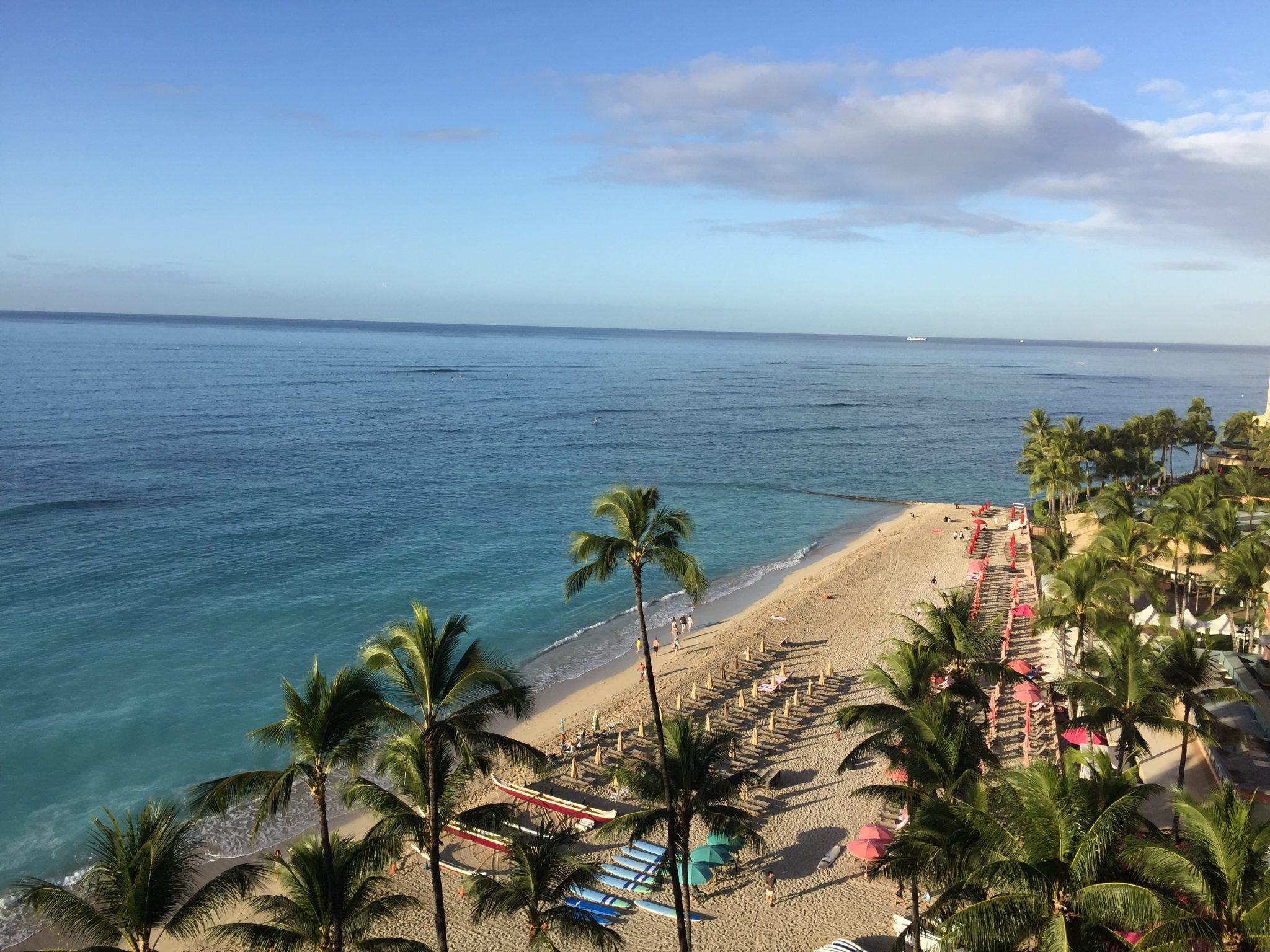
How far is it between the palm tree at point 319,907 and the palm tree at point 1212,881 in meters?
10.6

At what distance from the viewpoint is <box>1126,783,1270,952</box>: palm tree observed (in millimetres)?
9250

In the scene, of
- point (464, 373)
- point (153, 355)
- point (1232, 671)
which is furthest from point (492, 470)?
point (153, 355)

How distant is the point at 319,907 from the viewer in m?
12.7

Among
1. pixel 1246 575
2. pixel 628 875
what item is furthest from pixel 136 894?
pixel 1246 575

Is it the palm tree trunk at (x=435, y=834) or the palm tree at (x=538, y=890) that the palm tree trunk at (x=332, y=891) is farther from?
the palm tree at (x=538, y=890)

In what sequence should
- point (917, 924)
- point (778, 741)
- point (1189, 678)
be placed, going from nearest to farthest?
point (917, 924) → point (1189, 678) → point (778, 741)

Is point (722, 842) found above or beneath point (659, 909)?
above

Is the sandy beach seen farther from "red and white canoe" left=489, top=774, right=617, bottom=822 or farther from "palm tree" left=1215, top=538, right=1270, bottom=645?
"palm tree" left=1215, top=538, right=1270, bottom=645

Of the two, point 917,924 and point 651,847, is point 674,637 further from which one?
point 917,924

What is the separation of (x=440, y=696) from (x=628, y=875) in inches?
441

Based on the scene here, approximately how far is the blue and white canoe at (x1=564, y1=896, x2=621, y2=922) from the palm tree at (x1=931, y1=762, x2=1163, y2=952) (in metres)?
11.6

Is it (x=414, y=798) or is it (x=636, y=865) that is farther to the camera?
(x=636, y=865)

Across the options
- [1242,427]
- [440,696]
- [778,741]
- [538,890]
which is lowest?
[778,741]

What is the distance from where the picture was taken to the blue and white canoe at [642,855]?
73.3 feet
